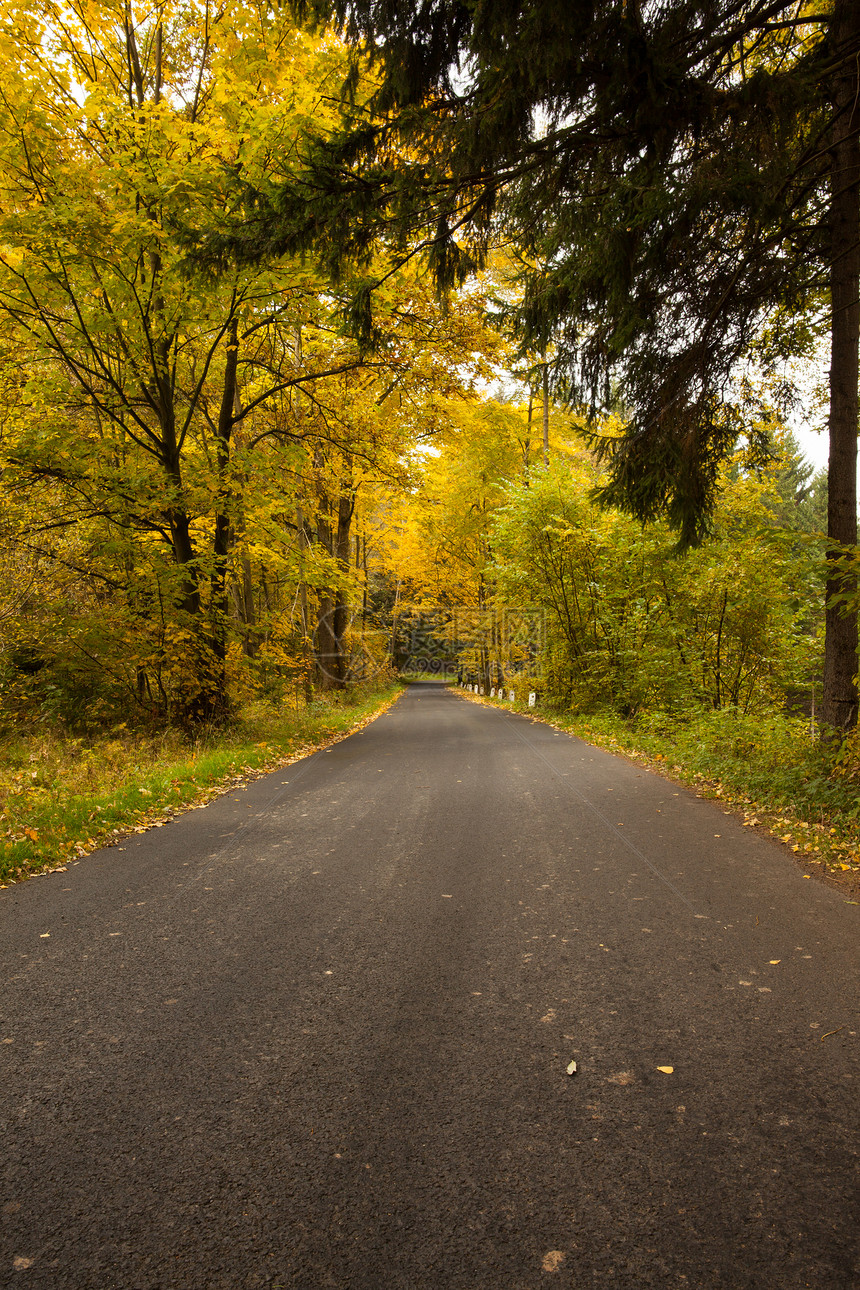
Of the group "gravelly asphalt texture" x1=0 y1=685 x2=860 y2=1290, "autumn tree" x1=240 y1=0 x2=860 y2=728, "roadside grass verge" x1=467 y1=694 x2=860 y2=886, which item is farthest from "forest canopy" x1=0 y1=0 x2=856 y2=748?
"gravelly asphalt texture" x1=0 y1=685 x2=860 y2=1290

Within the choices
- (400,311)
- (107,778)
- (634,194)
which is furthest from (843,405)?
(107,778)

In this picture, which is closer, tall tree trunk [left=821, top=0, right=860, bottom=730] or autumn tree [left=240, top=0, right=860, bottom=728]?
autumn tree [left=240, top=0, right=860, bottom=728]

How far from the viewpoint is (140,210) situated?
8.87m

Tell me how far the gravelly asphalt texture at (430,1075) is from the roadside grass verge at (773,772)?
1.08 m

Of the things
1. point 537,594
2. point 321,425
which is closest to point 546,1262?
point 321,425

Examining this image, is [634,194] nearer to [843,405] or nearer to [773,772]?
[843,405]

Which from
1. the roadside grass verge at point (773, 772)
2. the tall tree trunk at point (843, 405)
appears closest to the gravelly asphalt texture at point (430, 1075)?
the roadside grass verge at point (773, 772)

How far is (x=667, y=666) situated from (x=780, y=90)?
9.61m

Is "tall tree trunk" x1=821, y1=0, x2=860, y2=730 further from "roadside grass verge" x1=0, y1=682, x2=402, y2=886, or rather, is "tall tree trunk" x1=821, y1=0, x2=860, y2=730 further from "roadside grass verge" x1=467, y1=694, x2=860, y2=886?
"roadside grass verge" x1=0, y1=682, x2=402, y2=886

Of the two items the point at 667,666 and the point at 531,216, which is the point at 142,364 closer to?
the point at 531,216

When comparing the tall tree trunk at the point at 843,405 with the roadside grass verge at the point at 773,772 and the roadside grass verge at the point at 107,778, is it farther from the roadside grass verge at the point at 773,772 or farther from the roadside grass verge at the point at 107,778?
the roadside grass verge at the point at 107,778

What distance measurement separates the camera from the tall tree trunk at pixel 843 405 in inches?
252

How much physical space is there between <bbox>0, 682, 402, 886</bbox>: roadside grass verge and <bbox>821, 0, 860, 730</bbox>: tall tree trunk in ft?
23.5

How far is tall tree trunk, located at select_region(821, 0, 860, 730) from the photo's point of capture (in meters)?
6.40
